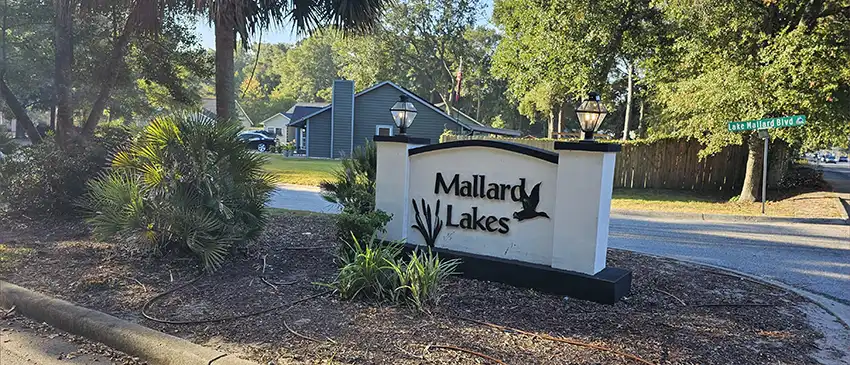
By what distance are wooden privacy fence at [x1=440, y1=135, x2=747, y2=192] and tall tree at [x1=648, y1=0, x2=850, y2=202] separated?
283 centimetres

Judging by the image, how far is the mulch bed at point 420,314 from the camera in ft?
11.2

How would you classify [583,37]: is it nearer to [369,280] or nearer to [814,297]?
[814,297]

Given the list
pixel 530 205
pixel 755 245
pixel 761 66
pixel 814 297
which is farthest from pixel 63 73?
pixel 761 66

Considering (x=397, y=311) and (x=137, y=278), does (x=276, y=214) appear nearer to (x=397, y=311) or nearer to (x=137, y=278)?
(x=137, y=278)

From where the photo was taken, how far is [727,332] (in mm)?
3943

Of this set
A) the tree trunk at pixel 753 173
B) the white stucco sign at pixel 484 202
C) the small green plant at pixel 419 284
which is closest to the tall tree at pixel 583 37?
the tree trunk at pixel 753 173

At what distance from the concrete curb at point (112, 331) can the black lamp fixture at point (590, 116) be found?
11.2ft

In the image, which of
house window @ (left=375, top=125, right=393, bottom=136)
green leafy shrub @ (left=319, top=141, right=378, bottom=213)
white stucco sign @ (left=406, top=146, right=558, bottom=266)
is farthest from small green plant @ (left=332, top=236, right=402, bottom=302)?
house window @ (left=375, top=125, right=393, bottom=136)

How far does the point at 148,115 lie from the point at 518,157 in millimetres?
13450

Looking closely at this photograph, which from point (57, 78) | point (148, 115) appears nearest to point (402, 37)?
point (148, 115)

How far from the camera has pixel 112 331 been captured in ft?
11.8

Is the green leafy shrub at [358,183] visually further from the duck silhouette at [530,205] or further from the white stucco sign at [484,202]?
the duck silhouette at [530,205]

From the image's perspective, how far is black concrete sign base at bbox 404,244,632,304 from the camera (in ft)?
14.8

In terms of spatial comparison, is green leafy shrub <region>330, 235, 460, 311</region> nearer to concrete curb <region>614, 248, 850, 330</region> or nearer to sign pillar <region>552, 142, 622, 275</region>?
sign pillar <region>552, 142, 622, 275</region>
